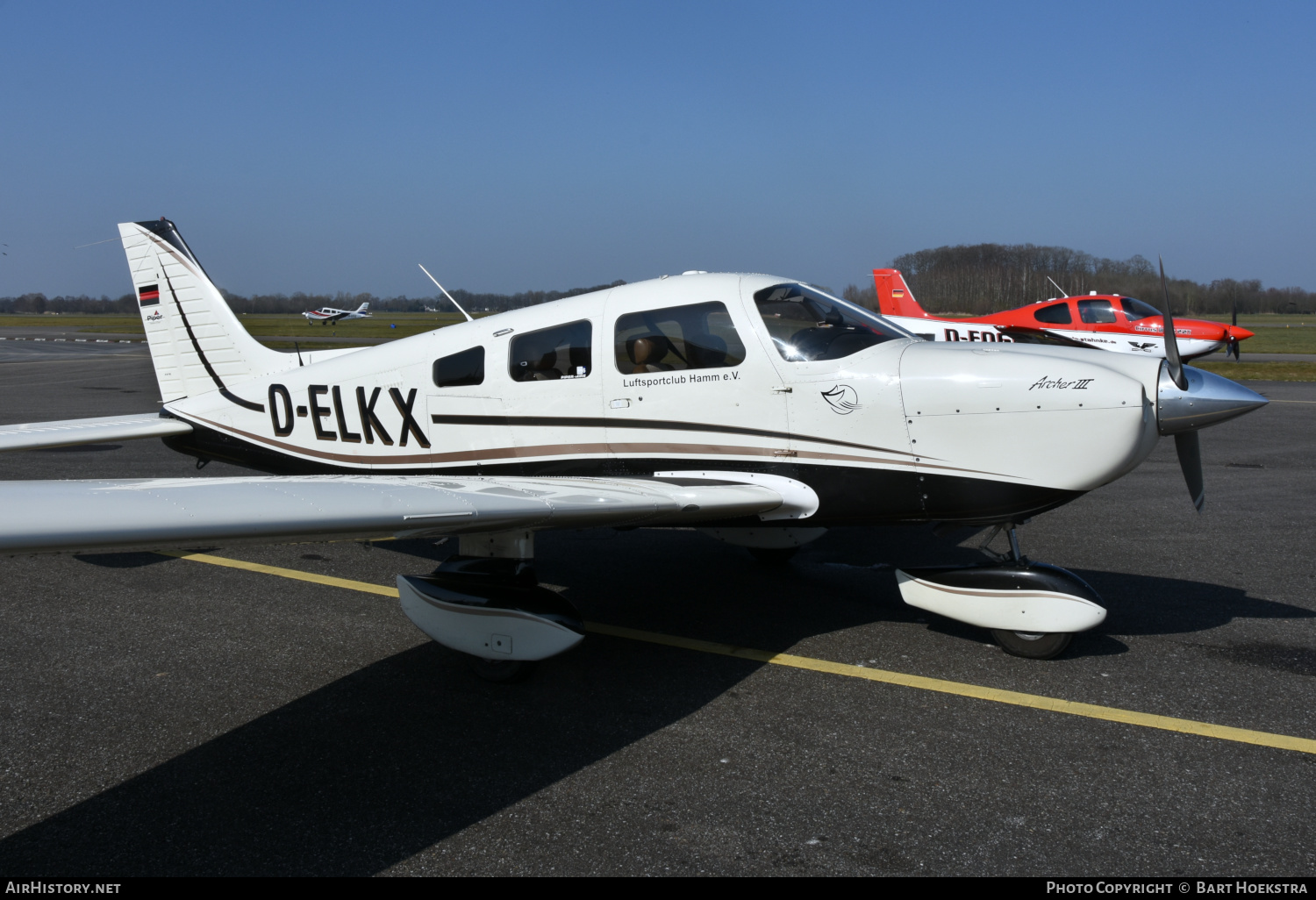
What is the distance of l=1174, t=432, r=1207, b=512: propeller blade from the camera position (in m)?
5.05

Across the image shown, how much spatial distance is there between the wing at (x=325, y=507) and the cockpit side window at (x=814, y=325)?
87 cm

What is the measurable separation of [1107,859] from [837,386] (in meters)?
2.75

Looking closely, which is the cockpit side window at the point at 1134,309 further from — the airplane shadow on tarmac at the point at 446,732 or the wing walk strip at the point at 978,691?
the wing walk strip at the point at 978,691

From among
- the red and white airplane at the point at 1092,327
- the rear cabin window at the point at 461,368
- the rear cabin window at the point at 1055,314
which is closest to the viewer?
the rear cabin window at the point at 461,368

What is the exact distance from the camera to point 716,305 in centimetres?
539

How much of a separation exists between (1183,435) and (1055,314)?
59.0ft

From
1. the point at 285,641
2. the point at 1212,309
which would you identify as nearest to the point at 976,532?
the point at 285,641

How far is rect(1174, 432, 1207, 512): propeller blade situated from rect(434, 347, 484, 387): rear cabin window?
4314 mm

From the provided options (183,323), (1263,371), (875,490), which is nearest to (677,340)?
(875,490)

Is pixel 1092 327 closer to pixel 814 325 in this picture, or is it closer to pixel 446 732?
pixel 814 325

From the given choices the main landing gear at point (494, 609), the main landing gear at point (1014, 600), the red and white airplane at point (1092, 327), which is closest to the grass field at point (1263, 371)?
Result: the red and white airplane at point (1092, 327)

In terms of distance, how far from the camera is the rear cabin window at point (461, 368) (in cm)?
598

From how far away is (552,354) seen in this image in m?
5.75

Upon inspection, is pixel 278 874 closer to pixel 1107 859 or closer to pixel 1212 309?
pixel 1107 859
